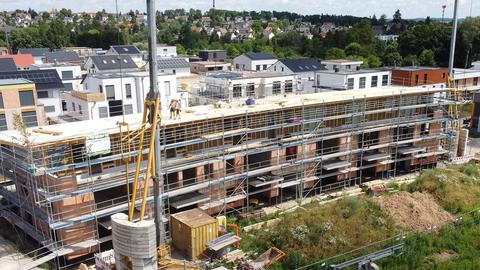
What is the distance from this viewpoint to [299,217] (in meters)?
21.7

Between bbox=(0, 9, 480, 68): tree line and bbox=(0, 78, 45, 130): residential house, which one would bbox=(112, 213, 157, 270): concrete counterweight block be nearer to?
bbox=(0, 78, 45, 130): residential house

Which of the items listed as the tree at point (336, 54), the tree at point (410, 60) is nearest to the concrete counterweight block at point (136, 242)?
the tree at point (410, 60)

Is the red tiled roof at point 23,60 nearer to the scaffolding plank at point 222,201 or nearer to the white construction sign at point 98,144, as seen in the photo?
the scaffolding plank at point 222,201

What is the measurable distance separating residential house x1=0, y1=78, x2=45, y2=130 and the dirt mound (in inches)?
1060

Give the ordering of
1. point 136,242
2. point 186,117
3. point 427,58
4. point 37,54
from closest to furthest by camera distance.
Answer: point 136,242
point 186,117
point 427,58
point 37,54

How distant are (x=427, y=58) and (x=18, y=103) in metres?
57.2

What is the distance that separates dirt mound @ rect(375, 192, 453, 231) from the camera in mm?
22469

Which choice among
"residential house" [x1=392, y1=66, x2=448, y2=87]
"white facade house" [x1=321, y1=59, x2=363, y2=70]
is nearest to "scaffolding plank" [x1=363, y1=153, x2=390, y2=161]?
"residential house" [x1=392, y1=66, x2=448, y2=87]

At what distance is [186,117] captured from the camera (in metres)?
22.5

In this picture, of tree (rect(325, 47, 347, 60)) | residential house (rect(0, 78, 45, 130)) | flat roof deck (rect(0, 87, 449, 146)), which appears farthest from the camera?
tree (rect(325, 47, 347, 60))

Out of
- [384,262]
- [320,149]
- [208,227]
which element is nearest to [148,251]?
[208,227]

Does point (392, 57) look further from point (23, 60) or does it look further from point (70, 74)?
point (23, 60)

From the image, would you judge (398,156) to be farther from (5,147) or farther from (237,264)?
(5,147)

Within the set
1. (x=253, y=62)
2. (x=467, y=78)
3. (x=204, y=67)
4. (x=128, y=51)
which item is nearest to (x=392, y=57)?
(x=467, y=78)
